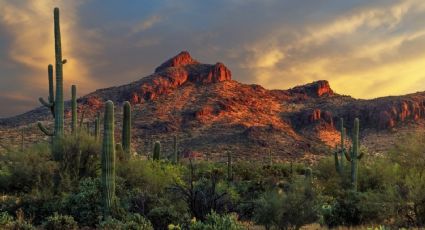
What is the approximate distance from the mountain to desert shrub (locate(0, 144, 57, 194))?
47742 mm

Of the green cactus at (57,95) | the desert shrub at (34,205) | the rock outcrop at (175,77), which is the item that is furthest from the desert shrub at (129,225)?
the rock outcrop at (175,77)

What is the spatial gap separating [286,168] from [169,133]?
137 feet

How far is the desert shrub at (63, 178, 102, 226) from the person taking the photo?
16.0 meters

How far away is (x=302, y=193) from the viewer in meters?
15.0

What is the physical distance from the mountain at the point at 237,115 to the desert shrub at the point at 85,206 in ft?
172

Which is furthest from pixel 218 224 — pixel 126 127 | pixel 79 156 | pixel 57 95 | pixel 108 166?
pixel 57 95

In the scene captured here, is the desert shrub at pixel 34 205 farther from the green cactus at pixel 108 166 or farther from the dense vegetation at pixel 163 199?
the green cactus at pixel 108 166

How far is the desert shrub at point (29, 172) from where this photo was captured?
1911 centimetres

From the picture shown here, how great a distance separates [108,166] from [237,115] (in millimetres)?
79449

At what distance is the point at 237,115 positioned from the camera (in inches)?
3772

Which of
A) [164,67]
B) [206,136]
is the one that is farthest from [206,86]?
[206,136]

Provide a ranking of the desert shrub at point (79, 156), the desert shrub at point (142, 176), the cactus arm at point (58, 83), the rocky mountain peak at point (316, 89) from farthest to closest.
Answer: the rocky mountain peak at point (316, 89), the cactus arm at point (58, 83), the desert shrub at point (79, 156), the desert shrub at point (142, 176)

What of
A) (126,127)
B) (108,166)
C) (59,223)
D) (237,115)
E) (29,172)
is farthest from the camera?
(237,115)

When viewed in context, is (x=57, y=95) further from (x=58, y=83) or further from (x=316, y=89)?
(x=316, y=89)
